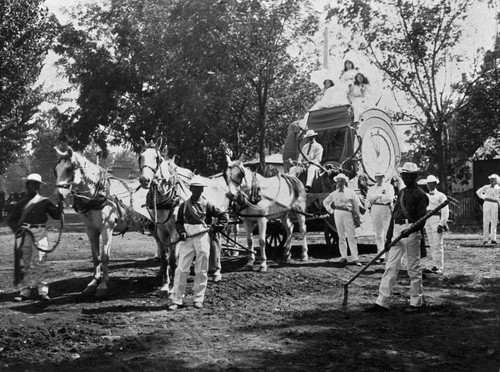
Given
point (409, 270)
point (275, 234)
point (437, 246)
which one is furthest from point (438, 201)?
point (275, 234)

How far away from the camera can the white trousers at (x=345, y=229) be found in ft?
41.7

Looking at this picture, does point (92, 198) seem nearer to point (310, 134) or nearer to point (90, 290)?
point (90, 290)

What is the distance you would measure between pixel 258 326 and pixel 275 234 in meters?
7.66

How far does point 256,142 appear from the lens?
2736 cm

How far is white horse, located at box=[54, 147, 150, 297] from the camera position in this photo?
30.3 ft

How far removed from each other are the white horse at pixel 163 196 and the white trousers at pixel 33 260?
173 cm

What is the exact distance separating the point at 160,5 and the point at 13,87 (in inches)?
296

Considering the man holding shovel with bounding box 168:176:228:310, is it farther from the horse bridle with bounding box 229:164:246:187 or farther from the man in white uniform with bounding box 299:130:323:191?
the man in white uniform with bounding box 299:130:323:191

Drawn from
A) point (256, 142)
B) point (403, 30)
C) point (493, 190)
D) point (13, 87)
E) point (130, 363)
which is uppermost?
point (403, 30)

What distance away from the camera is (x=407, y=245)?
8.52 meters

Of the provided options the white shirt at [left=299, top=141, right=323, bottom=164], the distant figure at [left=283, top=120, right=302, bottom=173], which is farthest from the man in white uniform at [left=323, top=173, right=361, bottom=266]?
the distant figure at [left=283, top=120, right=302, bottom=173]

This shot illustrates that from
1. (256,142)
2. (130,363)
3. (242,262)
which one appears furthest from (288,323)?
(256,142)

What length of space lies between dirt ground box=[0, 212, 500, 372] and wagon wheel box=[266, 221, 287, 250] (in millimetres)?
2558

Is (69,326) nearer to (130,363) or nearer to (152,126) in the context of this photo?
(130,363)
